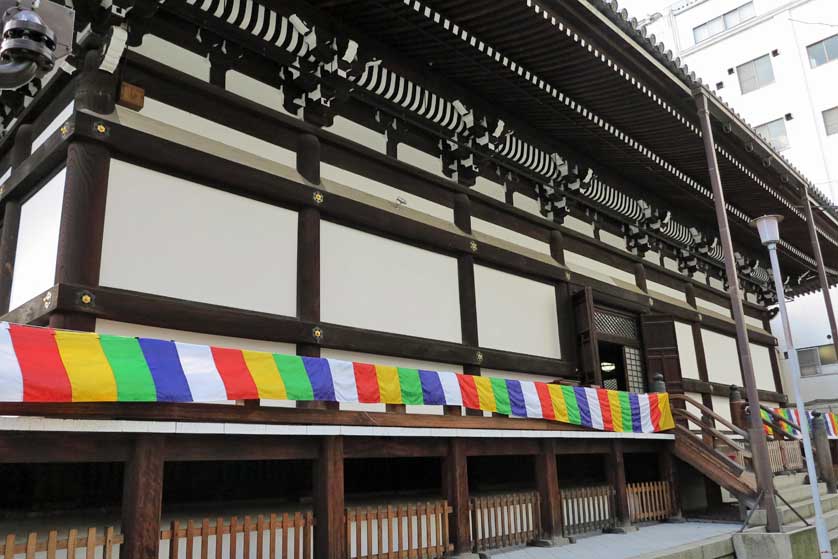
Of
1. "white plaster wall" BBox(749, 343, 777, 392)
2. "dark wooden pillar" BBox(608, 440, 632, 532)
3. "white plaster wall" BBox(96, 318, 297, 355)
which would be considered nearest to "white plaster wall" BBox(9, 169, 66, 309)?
"white plaster wall" BBox(96, 318, 297, 355)

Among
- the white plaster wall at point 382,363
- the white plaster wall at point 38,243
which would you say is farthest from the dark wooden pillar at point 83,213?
the white plaster wall at point 382,363

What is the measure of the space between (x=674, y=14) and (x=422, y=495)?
1246 inches

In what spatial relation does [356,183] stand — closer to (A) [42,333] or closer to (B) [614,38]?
(B) [614,38]

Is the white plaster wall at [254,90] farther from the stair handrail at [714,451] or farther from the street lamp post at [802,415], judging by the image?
the stair handrail at [714,451]

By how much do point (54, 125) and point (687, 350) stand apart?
1222 centimetres

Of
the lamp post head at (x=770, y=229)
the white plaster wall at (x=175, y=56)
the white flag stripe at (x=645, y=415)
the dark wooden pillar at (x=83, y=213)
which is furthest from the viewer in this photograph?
the white flag stripe at (x=645, y=415)

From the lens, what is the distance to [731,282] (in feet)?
30.2

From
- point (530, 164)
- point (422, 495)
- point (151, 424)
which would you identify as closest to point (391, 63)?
point (530, 164)

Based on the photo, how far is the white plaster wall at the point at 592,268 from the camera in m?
11.3

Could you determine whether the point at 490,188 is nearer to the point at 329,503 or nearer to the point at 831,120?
the point at 329,503

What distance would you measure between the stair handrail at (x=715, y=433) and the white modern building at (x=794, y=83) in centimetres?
1480

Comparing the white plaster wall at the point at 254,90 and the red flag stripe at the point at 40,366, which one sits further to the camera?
the white plaster wall at the point at 254,90

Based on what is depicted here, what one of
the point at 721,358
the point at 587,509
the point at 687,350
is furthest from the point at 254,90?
the point at 721,358

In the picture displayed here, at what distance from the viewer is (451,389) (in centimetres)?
711
